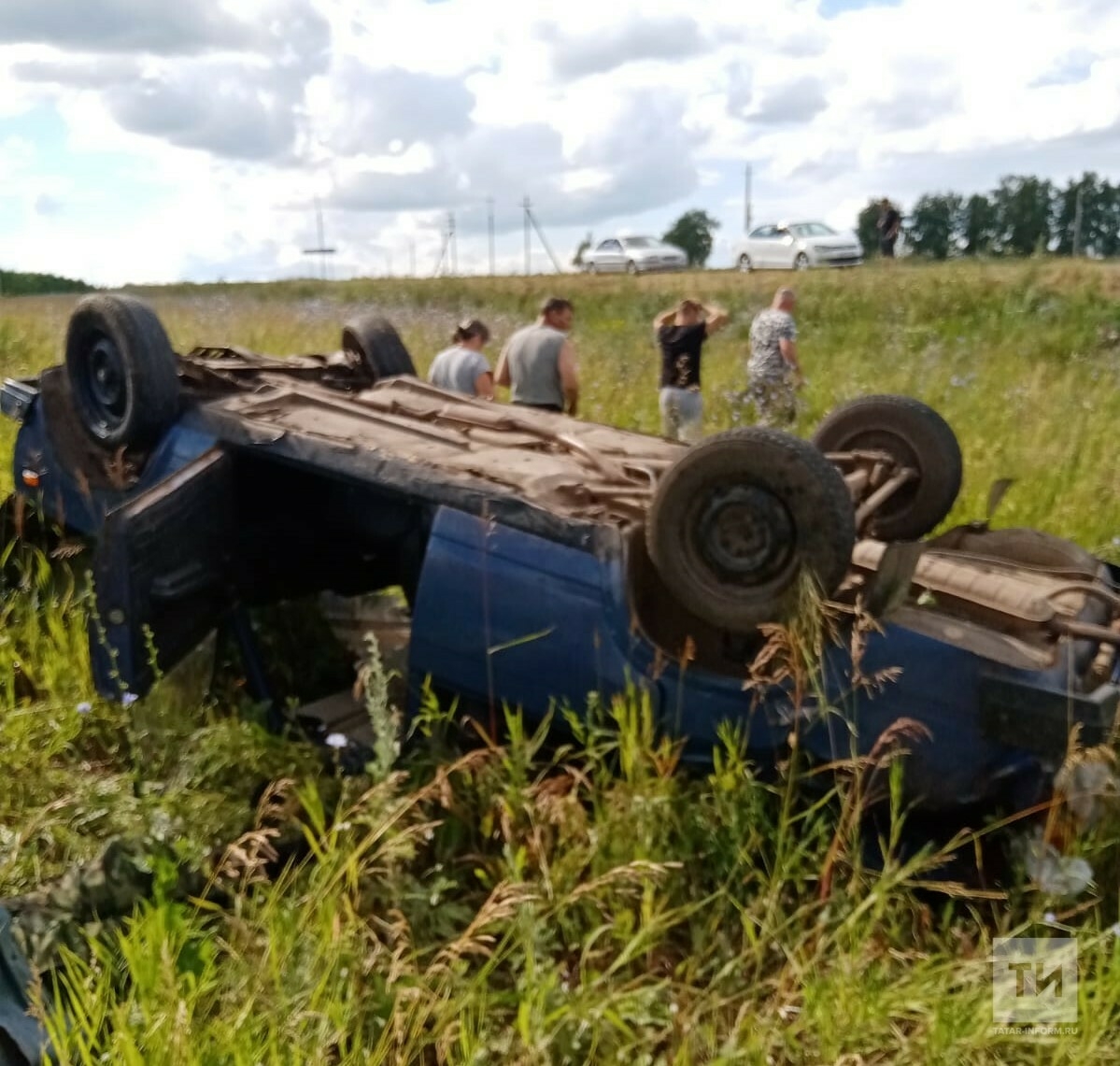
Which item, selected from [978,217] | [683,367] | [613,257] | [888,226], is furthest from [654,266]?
[978,217]

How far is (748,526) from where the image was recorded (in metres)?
2.54

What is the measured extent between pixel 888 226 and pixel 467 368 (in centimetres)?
1658

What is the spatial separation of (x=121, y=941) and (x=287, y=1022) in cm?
38

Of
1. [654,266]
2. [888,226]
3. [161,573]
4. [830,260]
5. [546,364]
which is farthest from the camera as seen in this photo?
[654,266]

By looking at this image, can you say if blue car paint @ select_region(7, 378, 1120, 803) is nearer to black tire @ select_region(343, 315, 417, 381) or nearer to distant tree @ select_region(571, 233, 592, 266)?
black tire @ select_region(343, 315, 417, 381)

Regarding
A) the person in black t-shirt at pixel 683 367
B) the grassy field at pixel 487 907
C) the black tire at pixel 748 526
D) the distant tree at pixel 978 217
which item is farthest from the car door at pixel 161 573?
the distant tree at pixel 978 217

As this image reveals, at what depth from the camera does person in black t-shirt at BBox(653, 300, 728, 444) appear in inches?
280

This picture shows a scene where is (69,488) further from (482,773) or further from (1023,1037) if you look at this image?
(1023,1037)

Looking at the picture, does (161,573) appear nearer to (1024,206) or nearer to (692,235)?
(692,235)

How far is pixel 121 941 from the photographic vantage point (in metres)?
1.99

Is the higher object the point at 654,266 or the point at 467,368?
the point at 654,266

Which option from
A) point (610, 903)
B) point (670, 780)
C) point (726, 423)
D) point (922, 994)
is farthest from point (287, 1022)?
point (726, 423)

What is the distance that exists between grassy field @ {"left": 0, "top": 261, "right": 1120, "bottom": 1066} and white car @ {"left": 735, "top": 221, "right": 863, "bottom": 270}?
1897 cm

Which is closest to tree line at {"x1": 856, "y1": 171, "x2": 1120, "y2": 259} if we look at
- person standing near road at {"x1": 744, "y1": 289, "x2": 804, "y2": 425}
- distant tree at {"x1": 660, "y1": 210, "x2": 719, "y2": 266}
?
distant tree at {"x1": 660, "y1": 210, "x2": 719, "y2": 266}
